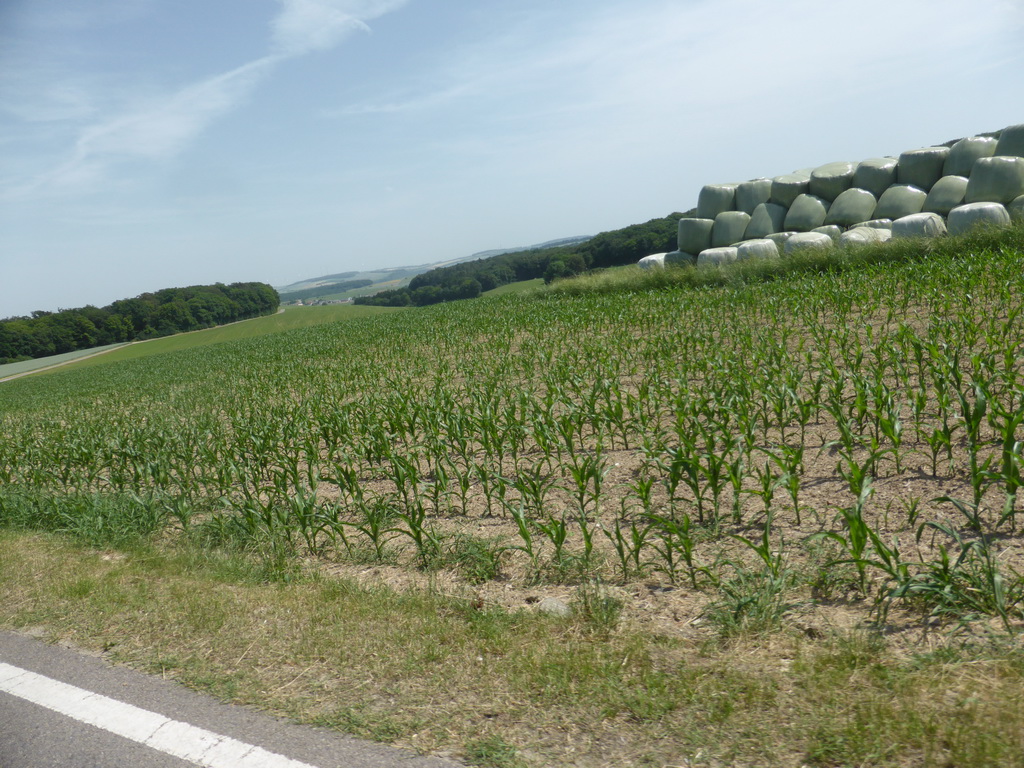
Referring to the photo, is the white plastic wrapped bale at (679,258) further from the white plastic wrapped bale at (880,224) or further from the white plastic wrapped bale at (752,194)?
Result: the white plastic wrapped bale at (880,224)

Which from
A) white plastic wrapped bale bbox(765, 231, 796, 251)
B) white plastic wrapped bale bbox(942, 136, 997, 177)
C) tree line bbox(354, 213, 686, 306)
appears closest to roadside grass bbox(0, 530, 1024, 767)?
white plastic wrapped bale bbox(765, 231, 796, 251)

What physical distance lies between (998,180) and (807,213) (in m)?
5.21

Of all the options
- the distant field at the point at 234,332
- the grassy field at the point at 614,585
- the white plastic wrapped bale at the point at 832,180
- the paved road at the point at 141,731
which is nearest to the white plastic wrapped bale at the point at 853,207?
the white plastic wrapped bale at the point at 832,180

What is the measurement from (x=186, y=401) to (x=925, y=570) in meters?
14.2

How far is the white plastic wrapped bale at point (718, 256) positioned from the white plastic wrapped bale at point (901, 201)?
4164mm

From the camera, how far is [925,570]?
311 cm

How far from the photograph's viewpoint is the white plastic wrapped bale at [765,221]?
21844 mm

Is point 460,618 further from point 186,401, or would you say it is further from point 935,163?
point 935,163

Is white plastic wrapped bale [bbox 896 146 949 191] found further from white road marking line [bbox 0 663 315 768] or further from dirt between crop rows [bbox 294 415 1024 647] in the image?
white road marking line [bbox 0 663 315 768]

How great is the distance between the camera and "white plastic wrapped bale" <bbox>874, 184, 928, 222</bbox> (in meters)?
18.9

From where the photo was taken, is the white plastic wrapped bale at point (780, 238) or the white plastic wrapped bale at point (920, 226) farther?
the white plastic wrapped bale at point (780, 238)

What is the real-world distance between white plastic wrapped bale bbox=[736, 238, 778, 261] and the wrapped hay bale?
2658 mm

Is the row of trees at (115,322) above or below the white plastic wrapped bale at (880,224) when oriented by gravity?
above

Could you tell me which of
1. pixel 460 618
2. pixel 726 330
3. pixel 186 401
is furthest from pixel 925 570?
pixel 186 401
